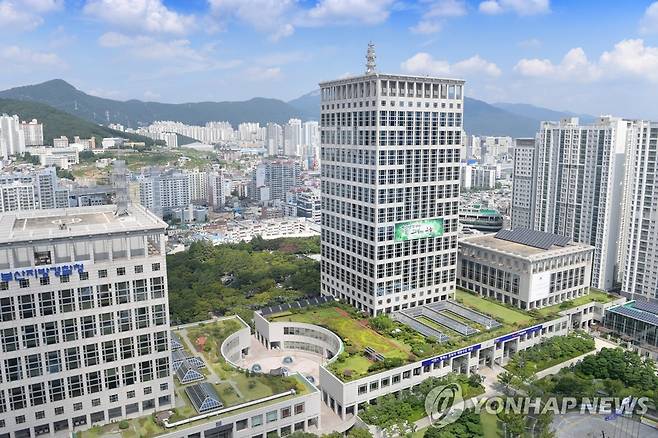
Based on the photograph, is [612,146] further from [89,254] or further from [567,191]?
[89,254]

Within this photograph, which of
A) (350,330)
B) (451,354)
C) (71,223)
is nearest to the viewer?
(71,223)

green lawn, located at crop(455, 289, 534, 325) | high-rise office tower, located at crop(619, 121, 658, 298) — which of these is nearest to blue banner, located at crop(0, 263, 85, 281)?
green lawn, located at crop(455, 289, 534, 325)

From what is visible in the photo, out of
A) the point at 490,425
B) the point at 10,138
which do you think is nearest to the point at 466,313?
the point at 490,425

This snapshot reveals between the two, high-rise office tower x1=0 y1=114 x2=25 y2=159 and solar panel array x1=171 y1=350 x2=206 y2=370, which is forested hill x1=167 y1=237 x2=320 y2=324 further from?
high-rise office tower x1=0 y1=114 x2=25 y2=159

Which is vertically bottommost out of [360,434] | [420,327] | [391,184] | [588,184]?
[360,434]

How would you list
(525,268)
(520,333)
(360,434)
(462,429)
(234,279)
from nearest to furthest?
(360,434), (462,429), (520,333), (525,268), (234,279)

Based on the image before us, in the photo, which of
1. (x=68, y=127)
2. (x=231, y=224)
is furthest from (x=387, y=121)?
(x=68, y=127)

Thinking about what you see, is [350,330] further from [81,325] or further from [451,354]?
[81,325]
